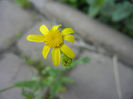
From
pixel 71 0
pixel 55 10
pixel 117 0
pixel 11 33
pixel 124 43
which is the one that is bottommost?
pixel 11 33

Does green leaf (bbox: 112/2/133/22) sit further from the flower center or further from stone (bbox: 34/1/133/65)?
the flower center

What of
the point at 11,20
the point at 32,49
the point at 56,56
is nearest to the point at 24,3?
the point at 11,20

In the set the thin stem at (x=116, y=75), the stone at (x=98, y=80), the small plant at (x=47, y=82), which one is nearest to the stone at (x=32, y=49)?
the small plant at (x=47, y=82)

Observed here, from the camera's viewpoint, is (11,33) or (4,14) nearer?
(11,33)

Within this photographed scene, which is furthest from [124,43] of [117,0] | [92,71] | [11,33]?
[11,33]

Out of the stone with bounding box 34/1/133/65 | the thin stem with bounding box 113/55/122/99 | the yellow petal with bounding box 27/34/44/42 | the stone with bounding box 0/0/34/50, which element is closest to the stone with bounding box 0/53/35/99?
the stone with bounding box 0/0/34/50

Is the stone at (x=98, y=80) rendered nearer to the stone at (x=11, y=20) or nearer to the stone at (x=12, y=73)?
the stone at (x=12, y=73)

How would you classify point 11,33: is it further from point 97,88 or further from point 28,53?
point 97,88
